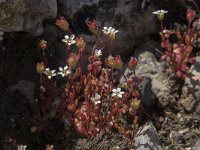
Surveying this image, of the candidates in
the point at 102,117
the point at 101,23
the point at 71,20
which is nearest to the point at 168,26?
the point at 101,23

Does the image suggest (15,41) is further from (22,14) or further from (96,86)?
(96,86)

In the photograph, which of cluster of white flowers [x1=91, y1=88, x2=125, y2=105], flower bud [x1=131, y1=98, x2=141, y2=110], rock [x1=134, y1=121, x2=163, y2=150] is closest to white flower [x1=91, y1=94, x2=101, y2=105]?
cluster of white flowers [x1=91, y1=88, x2=125, y2=105]

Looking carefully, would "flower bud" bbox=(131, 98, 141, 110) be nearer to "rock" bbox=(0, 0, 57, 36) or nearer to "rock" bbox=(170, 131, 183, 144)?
"rock" bbox=(170, 131, 183, 144)

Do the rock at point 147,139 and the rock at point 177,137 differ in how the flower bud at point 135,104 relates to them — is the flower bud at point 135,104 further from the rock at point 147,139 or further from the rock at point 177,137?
the rock at point 177,137

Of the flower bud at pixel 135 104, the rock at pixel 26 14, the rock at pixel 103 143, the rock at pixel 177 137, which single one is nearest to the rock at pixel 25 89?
the rock at pixel 26 14

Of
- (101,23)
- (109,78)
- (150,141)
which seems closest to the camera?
(150,141)

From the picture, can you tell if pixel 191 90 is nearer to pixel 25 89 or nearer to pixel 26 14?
pixel 25 89
